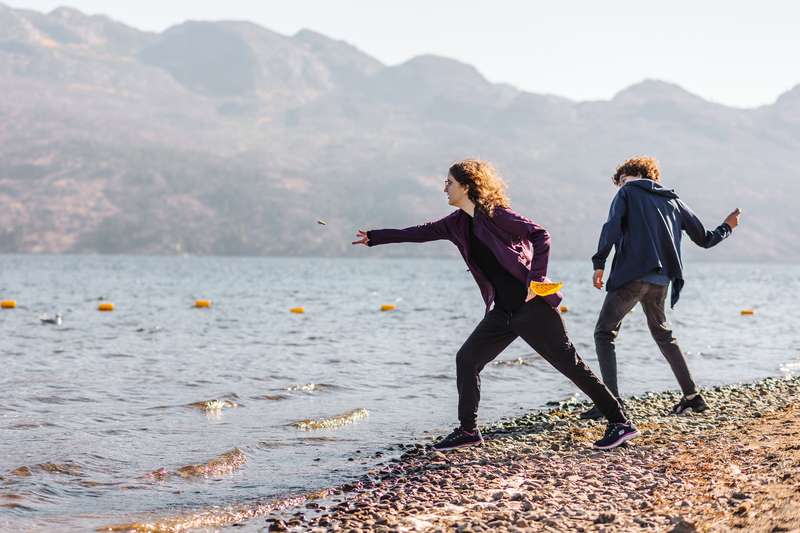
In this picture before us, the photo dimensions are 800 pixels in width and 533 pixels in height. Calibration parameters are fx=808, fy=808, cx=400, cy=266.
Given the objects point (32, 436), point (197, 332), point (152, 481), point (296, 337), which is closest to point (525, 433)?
point (152, 481)

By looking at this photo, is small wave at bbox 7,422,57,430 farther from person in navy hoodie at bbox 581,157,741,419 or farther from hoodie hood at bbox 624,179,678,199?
hoodie hood at bbox 624,179,678,199

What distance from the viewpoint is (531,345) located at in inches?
305

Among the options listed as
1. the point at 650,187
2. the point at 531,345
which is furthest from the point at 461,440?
the point at 650,187

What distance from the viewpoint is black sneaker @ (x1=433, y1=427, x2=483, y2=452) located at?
28.5 ft

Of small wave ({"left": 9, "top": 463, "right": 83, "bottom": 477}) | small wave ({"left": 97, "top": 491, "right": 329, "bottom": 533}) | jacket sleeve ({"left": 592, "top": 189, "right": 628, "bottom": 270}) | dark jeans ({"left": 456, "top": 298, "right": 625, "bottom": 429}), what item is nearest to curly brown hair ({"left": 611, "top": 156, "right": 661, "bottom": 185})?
jacket sleeve ({"left": 592, "top": 189, "right": 628, "bottom": 270})

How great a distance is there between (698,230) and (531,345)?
291cm

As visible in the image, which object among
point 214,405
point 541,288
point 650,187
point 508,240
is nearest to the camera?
point 541,288

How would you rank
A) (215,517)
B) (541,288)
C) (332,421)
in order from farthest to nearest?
(332,421), (541,288), (215,517)

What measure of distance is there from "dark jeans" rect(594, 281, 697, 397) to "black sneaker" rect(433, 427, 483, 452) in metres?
1.78

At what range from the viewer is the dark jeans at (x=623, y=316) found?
9.05 meters

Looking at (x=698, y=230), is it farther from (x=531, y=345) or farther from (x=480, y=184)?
(x=480, y=184)

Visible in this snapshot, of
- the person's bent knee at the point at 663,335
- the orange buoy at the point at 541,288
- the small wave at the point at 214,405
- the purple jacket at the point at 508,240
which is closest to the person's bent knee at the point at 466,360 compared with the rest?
the purple jacket at the point at 508,240

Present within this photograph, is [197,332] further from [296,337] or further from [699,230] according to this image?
[699,230]

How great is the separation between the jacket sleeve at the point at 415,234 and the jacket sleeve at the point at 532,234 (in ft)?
1.99
